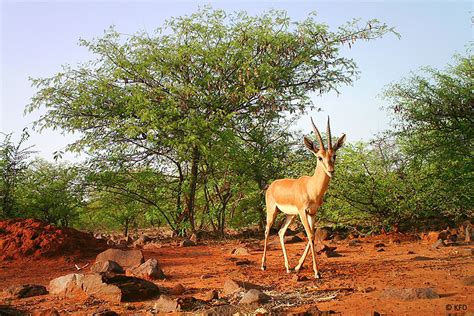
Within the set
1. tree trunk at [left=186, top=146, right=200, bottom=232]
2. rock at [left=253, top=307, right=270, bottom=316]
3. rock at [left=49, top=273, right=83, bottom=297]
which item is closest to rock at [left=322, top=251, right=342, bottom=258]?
rock at [left=253, top=307, right=270, bottom=316]

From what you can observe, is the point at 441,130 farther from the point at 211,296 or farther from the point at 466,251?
the point at 211,296

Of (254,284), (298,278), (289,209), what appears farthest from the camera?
(289,209)

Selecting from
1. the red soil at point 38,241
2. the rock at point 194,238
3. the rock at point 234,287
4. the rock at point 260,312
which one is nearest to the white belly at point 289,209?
the rock at point 234,287

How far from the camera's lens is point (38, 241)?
40.2 ft

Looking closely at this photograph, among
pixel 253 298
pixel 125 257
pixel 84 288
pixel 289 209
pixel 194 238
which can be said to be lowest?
pixel 253 298

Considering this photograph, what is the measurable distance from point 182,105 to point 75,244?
568 centimetres

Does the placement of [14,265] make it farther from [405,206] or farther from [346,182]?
[405,206]

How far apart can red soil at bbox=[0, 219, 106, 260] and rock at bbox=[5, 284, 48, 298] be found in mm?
4235

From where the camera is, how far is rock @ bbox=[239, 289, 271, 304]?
637 centimetres

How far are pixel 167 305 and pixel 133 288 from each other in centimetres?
105

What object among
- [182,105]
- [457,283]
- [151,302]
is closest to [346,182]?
[182,105]

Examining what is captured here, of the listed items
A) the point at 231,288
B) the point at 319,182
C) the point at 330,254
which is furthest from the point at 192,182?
the point at 231,288

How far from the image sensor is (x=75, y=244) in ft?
41.8

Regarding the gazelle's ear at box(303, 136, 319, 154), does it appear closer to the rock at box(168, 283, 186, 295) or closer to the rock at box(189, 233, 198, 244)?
the rock at box(168, 283, 186, 295)
